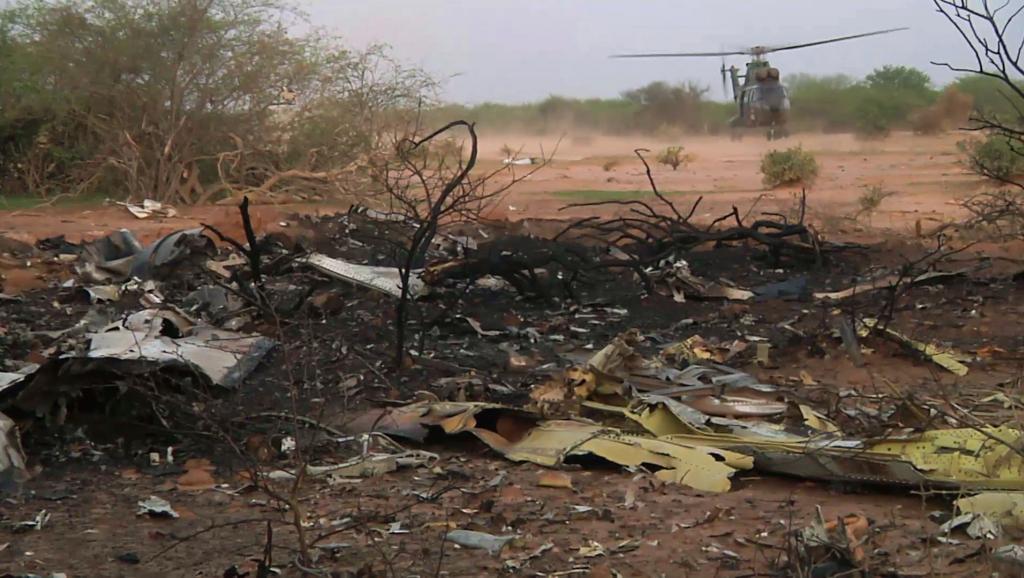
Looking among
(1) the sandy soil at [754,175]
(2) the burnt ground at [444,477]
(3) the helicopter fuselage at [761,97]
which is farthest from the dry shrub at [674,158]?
(2) the burnt ground at [444,477]

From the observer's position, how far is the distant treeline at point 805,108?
46.2 metres

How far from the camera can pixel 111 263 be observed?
10.5 meters

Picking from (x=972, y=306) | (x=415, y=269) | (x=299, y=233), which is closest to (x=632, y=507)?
(x=415, y=269)

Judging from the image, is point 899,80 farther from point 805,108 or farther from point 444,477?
point 444,477

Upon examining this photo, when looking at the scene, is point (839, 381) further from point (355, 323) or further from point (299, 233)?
point (299, 233)

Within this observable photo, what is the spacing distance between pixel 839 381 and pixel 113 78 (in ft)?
55.8

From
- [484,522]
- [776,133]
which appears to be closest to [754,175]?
[776,133]

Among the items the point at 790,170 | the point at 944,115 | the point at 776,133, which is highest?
the point at 944,115

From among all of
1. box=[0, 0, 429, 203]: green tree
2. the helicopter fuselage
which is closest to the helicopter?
the helicopter fuselage

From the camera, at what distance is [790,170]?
29.3 meters

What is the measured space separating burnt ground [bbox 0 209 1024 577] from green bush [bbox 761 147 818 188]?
20.3 m

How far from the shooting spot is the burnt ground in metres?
3.88

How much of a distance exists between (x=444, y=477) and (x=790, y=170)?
2561 cm

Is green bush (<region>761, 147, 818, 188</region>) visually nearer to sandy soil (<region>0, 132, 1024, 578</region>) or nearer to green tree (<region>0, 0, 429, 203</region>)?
green tree (<region>0, 0, 429, 203</region>)
